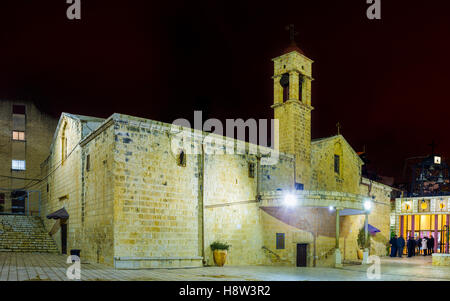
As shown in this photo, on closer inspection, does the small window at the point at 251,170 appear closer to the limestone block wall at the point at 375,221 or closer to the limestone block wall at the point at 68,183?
the limestone block wall at the point at 68,183

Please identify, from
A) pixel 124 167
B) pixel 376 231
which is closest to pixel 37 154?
pixel 124 167

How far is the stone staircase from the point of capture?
21344 millimetres

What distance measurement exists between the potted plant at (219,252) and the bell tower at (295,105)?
7489mm

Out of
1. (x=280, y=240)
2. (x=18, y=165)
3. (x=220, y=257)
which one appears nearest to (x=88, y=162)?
(x=220, y=257)

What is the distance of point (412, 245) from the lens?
2806 cm

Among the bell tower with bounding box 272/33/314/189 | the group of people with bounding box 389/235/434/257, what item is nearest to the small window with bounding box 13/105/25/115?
the bell tower with bounding box 272/33/314/189

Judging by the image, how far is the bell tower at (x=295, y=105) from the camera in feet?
78.2

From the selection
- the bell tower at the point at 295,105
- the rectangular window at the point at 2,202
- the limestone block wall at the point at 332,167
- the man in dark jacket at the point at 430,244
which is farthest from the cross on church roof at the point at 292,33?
the rectangular window at the point at 2,202

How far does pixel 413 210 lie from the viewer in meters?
32.1

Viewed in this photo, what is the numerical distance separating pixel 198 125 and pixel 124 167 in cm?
572

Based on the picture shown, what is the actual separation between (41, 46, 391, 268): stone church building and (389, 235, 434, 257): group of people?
2.90 meters

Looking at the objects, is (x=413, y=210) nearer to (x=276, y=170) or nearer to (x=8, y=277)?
(x=276, y=170)

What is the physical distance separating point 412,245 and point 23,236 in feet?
78.7

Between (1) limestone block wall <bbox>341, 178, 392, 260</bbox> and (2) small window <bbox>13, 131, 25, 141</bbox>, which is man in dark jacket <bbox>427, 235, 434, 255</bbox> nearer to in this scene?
(1) limestone block wall <bbox>341, 178, 392, 260</bbox>
